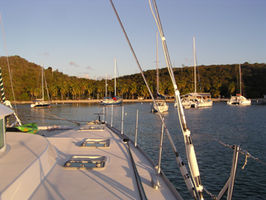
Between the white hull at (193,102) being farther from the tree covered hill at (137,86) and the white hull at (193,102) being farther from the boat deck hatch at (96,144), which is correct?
the boat deck hatch at (96,144)

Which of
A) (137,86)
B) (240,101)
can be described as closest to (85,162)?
(240,101)

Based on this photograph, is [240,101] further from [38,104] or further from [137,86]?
[38,104]

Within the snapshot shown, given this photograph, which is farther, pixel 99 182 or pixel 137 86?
pixel 137 86

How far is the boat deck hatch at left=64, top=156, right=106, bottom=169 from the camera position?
16.7 ft

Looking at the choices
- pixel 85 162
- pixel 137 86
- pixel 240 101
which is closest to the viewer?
pixel 85 162

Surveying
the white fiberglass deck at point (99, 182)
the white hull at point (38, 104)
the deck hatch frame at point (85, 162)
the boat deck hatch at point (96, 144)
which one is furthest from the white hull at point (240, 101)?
the deck hatch frame at point (85, 162)

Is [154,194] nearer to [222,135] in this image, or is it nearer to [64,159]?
[64,159]

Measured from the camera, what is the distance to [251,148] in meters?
15.3

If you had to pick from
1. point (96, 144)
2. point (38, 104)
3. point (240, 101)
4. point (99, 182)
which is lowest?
point (38, 104)

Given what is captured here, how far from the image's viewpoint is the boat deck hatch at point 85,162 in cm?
509

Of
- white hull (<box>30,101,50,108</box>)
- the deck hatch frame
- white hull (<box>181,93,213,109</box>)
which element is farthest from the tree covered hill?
the deck hatch frame

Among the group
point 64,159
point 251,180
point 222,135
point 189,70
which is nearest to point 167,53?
point 64,159

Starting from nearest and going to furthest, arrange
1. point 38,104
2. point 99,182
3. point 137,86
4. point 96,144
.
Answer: point 99,182
point 96,144
point 38,104
point 137,86

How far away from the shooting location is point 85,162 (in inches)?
210
